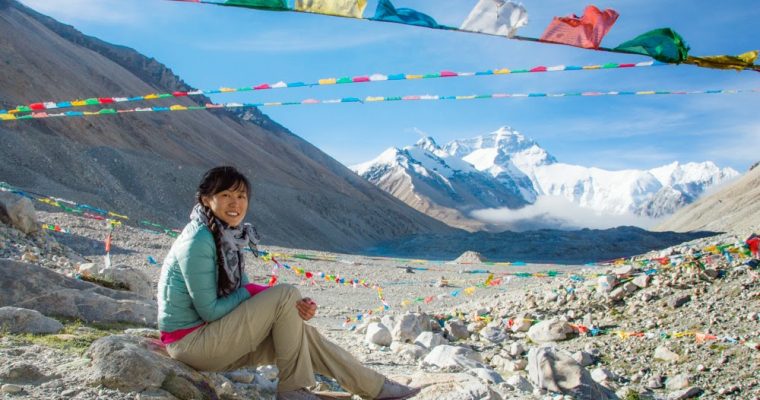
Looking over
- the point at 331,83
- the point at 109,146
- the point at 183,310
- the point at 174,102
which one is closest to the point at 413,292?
the point at 331,83

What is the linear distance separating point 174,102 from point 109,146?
3391cm

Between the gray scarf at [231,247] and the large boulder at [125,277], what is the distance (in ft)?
16.4

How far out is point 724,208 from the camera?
89938mm

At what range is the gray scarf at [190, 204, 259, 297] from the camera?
3883 mm

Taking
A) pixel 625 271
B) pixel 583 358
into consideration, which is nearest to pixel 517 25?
pixel 583 358

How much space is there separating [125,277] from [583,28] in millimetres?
7075

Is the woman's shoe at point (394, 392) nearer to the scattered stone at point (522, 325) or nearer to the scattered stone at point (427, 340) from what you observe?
the scattered stone at point (427, 340)

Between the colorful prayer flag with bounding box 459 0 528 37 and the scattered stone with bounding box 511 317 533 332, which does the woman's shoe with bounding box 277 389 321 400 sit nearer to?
the colorful prayer flag with bounding box 459 0 528 37

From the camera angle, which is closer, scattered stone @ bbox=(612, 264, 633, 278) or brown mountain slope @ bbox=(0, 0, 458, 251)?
scattered stone @ bbox=(612, 264, 633, 278)

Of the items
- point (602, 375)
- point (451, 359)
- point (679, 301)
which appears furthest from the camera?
point (679, 301)

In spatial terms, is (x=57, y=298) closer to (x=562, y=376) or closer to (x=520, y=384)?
(x=520, y=384)

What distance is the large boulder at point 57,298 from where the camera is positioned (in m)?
5.50

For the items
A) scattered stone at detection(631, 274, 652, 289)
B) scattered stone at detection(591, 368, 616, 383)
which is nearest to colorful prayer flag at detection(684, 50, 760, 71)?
scattered stone at detection(591, 368, 616, 383)

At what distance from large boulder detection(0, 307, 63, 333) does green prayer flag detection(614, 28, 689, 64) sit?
15.7 feet
